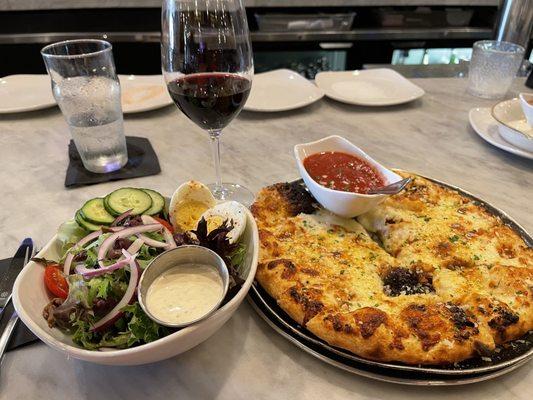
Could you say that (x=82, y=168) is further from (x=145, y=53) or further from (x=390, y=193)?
(x=145, y=53)

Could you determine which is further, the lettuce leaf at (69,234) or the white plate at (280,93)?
the white plate at (280,93)

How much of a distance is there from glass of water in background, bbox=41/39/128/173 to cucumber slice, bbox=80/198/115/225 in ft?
1.65

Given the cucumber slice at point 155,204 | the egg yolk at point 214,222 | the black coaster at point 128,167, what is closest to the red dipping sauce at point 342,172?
the egg yolk at point 214,222

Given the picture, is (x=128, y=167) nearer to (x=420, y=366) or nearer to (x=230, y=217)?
(x=230, y=217)

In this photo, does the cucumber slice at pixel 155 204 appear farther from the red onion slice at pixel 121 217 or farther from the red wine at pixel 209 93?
the red wine at pixel 209 93

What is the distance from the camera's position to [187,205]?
1.28 m

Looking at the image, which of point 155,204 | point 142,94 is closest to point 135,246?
point 155,204

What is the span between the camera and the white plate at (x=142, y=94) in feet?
7.43

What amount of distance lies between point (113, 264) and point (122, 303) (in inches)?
4.1

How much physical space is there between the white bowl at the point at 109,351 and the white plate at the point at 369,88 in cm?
154

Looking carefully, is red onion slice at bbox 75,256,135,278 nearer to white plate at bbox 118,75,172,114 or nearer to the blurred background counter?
white plate at bbox 118,75,172,114

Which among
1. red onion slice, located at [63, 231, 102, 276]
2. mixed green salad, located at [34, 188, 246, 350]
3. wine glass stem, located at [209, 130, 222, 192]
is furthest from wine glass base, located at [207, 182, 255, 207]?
red onion slice, located at [63, 231, 102, 276]

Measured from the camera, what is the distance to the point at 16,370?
3.35ft

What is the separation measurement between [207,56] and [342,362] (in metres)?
0.95
